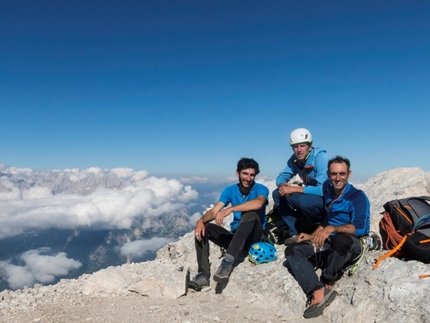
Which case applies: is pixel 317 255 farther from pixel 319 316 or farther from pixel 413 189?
pixel 413 189

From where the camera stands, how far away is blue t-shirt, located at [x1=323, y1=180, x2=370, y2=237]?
22.4 feet

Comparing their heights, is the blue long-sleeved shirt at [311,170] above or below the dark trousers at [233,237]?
above

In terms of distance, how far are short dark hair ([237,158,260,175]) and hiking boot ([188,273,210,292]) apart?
3.15 metres

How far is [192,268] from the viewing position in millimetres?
10336

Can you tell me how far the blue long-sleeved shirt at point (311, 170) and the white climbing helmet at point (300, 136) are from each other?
1.70ft

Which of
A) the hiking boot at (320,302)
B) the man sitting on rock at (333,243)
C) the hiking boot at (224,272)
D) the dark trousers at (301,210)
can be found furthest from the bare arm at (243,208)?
the hiking boot at (320,302)

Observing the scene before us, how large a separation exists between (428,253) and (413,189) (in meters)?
6.36

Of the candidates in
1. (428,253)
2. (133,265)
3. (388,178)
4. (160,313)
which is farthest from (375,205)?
(133,265)

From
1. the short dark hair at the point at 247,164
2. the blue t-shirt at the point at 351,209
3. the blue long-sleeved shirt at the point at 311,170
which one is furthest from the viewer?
the short dark hair at the point at 247,164

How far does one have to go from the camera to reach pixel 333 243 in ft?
21.9

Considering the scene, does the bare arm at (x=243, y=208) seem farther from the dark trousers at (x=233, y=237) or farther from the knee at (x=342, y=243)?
the knee at (x=342, y=243)

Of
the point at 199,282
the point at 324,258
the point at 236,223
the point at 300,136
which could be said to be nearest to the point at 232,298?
the point at 199,282

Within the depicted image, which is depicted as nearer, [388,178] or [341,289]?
[341,289]

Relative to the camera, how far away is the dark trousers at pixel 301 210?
320 inches
